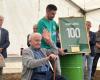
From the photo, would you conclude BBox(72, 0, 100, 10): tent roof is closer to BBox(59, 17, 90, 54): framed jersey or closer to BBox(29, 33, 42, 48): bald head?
BBox(59, 17, 90, 54): framed jersey

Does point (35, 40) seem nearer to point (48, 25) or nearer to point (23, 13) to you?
point (48, 25)

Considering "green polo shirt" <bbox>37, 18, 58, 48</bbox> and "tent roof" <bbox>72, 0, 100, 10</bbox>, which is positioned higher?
"tent roof" <bbox>72, 0, 100, 10</bbox>

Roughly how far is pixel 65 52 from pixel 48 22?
0.57m

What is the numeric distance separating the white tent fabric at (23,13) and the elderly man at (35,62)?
5572mm

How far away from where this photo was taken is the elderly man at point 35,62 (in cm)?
599

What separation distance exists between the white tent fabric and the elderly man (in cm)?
557

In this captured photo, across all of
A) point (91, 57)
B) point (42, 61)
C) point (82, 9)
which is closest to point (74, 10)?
point (82, 9)

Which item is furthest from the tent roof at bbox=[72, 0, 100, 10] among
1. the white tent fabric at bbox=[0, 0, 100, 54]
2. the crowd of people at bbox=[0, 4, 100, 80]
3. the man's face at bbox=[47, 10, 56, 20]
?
the man's face at bbox=[47, 10, 56, 20]

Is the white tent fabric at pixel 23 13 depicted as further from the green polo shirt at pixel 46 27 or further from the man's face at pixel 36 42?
the man's face at pixel 36 42

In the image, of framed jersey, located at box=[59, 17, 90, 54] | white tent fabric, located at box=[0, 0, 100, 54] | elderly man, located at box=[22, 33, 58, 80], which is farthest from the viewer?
white tent fabric, located at box=[0, 0, 100, 54]

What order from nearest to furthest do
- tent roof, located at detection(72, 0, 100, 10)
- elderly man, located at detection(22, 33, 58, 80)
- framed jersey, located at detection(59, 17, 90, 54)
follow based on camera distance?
elderly man, located at detection(22, 33, 58, 80) < framed jersey, located at detection(59, 17, 90, 54) < tent roof, located at detection(72, 0, 100, 10)

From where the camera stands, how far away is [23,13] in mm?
11930

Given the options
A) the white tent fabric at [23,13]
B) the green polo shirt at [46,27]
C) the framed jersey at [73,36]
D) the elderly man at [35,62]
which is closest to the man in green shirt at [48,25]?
the green polo shirt at [46,27]

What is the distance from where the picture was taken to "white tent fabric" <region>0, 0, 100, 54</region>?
1174cm
